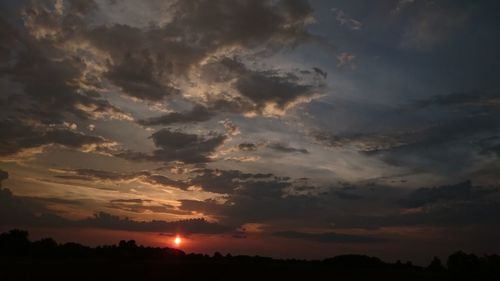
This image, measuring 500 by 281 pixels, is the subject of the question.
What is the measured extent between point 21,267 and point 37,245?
4023 cm

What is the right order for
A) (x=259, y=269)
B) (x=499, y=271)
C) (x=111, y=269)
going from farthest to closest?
(x=499, y=271), (x=259, y=269), (x=111, y=269)

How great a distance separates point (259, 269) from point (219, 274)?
14.1 meters

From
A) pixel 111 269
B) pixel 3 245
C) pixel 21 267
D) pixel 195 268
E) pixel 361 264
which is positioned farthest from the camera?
pixel 361 264

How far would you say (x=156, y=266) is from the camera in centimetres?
8012

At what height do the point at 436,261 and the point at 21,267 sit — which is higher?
the point at 436,261

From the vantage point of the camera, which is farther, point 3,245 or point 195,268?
point 3,245

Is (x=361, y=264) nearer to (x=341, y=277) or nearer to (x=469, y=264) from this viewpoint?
(x=469, y=264)

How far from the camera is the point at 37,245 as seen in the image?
103 meters

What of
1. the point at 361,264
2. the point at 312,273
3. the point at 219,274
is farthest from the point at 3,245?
the point at 361,264

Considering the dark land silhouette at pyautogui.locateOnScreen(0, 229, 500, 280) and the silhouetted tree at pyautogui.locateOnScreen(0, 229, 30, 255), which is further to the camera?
the silhouetted tree at pyautogui.locateOnScreen(0, 229, 30, 255)

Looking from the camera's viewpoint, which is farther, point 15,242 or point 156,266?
point 15,242

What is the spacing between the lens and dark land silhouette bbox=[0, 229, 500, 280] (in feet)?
220

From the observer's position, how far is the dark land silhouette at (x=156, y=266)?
66.9 metres

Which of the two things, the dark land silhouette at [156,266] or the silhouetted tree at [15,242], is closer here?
the dark land silhouette at [156,266]
